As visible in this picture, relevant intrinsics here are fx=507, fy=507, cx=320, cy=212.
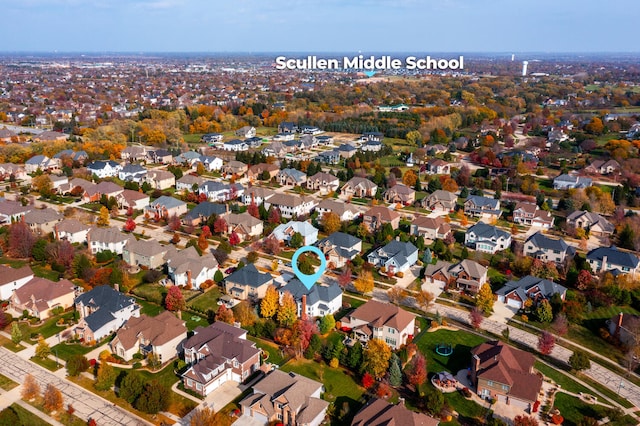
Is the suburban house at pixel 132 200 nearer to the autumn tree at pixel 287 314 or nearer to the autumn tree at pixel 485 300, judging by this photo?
the autumn tree at pixel 287 314

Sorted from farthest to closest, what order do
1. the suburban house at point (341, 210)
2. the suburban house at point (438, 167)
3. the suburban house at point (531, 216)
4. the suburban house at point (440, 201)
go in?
the suburban house at point (438, 167)
the suburban house at point (440, 201)
the suburban house at point (341, 210)
the suburban house at point (531, 216)

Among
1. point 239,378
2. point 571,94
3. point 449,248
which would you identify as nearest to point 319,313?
point 239,378

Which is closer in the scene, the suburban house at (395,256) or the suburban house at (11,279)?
the suburban house at (11,279)

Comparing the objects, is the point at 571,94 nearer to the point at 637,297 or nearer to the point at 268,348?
the point at 637,297

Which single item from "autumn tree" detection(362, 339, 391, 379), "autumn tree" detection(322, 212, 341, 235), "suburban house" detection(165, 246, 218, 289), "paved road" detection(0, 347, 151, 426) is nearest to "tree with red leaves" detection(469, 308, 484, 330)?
"autumn tree" detection(362, 339, 391, 379)

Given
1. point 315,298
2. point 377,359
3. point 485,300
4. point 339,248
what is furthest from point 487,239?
point 377,359

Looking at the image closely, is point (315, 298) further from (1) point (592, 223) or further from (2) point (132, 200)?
(1) point (592, 223)

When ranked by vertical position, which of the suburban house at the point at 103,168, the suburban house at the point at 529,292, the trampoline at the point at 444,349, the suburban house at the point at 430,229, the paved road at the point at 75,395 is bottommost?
the trampoline at the point at 444,349

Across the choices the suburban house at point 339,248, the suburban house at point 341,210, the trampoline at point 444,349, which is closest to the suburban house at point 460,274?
the suburban house at point 339,248
